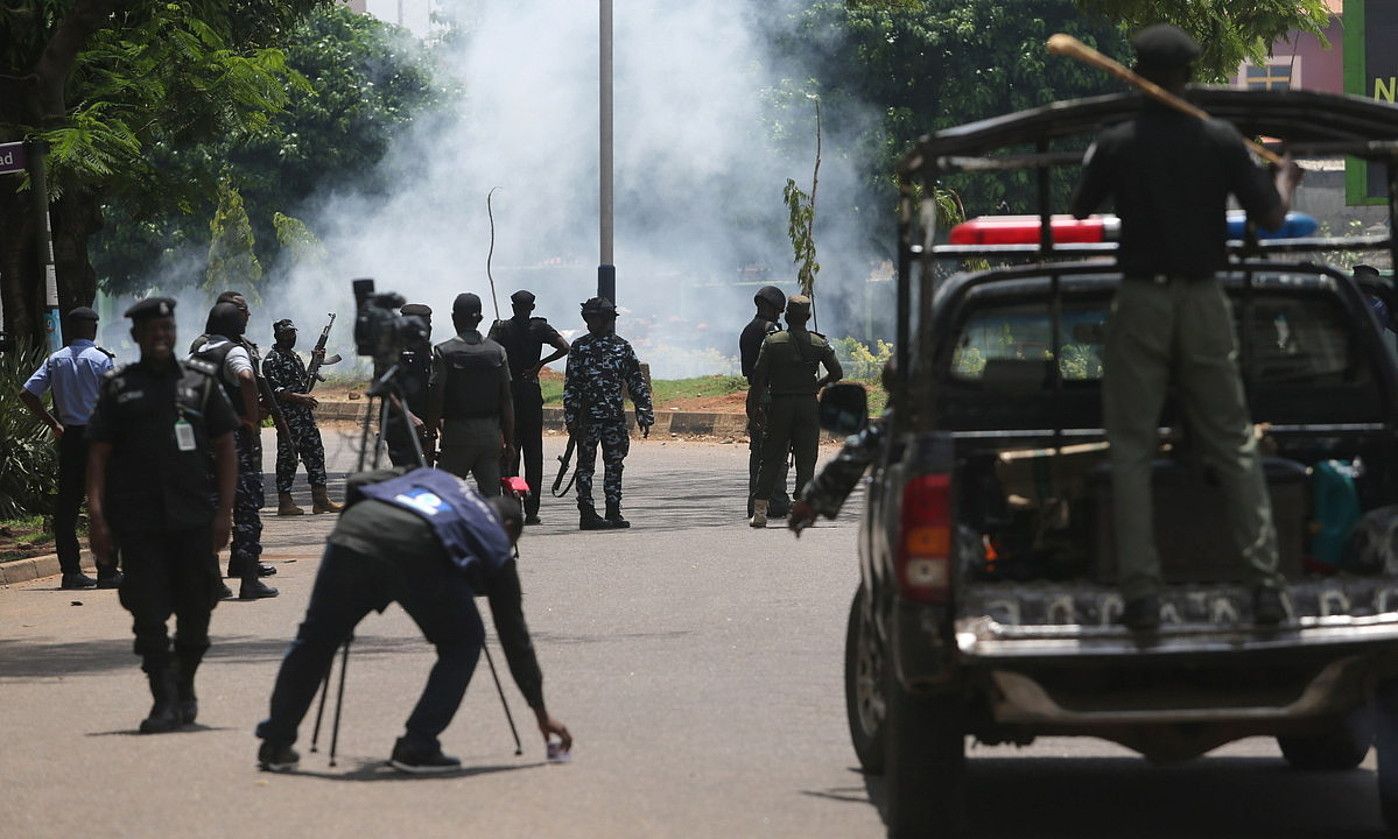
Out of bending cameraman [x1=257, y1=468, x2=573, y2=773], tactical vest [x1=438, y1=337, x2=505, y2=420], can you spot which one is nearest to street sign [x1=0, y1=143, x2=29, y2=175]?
tactical vest [x1=438, y1=337, x2=505, y2=420]

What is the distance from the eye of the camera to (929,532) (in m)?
5.71

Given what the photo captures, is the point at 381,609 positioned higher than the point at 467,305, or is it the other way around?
the point at 467,305

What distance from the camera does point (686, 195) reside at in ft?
168

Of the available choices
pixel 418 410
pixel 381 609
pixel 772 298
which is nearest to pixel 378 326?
pixel 381 609

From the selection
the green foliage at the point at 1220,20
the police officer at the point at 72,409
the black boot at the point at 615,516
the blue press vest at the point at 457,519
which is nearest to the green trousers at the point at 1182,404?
the blue press vest at the point at 457,519

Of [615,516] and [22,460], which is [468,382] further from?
[22,460]

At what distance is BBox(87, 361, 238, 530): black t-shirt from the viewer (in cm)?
824

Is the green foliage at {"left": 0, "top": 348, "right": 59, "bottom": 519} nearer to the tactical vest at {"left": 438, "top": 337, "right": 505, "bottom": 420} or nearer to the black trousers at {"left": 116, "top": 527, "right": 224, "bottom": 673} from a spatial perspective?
the tactical vest at {"left": 438, "top": 337, "right": 505, "bottom": 420}

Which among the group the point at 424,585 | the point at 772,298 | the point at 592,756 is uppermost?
the point at 772,298

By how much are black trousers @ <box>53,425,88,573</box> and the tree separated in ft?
16.1

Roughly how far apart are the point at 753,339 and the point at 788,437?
5.28 feet

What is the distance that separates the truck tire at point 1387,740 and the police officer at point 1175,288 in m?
0.57

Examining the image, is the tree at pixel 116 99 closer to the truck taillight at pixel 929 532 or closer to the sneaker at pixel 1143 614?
the truck taillight at pixel 929 532

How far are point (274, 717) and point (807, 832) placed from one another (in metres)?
1.90
